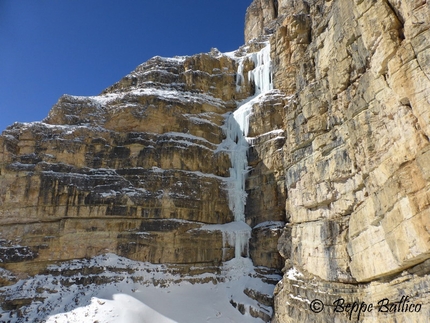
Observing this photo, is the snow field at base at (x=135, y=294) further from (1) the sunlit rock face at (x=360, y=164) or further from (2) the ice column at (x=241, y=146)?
(1) the sunlit rock face at (x=360, y=164)

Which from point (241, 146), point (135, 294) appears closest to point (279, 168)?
point (241, 146)

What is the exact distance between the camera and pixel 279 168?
89.1 feet

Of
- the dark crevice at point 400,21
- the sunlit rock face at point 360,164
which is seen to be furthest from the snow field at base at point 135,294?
the dark crevice at point 400,21

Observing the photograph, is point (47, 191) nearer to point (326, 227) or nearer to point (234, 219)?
point (234, 219)

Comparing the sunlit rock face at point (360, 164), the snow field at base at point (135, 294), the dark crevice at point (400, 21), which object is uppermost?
the dark crevice at point (400, 21)

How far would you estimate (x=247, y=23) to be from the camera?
221 feet

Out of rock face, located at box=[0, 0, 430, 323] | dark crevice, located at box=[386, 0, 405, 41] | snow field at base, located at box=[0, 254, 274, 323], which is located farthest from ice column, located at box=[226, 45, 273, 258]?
dark crevice, located at box=[386, 0, 405, 41]

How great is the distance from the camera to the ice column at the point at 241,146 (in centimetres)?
2784

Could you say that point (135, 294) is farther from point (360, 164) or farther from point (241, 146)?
point (360, 164)

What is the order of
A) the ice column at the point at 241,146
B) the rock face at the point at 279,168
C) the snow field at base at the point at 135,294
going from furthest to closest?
the ice column at the point at 241,146 → the snow field at base at the point at 135,294 → the rock face at the point at 279,168

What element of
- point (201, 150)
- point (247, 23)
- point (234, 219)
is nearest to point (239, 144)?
point (201, 150)

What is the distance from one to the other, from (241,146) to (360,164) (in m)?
17.8

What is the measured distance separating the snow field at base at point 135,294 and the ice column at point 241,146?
2.69 m

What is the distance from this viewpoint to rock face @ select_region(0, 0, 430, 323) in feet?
37.5
